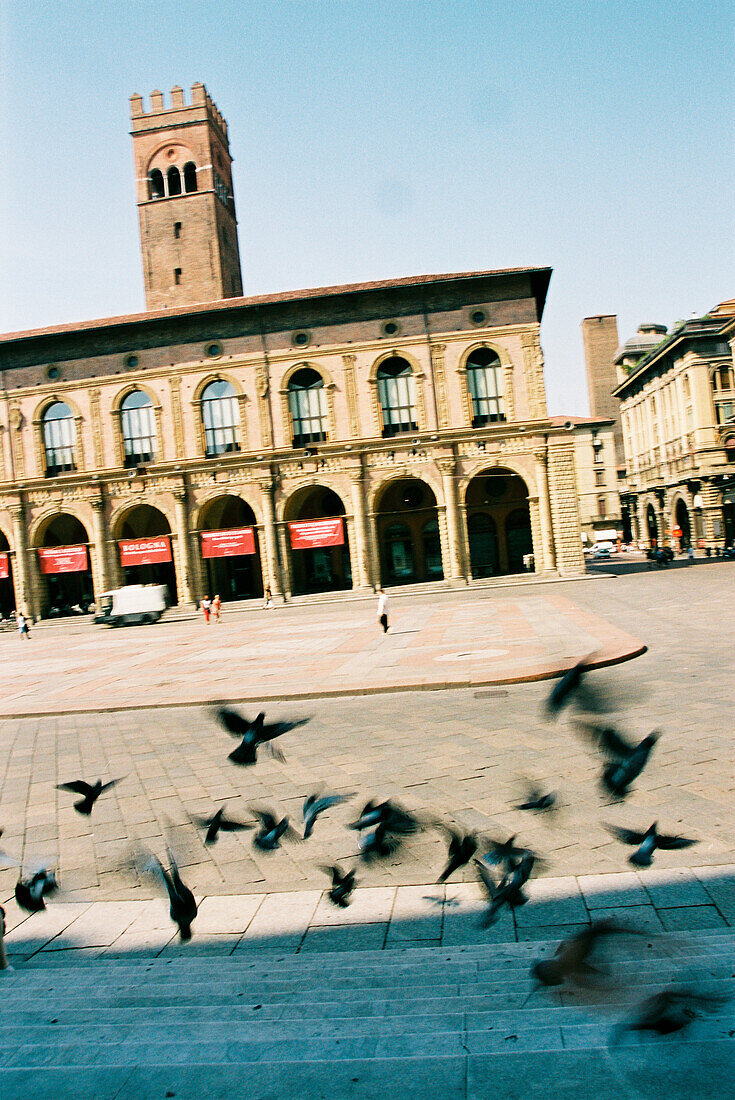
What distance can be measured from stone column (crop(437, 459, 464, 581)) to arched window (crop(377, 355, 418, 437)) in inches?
105

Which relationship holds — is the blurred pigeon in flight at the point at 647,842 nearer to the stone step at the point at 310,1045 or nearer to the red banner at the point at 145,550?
the stone step at the point at 310,1045

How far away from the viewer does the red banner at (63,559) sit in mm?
39438

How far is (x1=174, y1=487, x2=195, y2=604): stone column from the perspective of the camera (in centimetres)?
3844

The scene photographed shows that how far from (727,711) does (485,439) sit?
3055 centimetres

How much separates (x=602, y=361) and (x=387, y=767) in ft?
313

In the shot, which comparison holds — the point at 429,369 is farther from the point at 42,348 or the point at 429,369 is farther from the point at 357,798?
the point at 357,798

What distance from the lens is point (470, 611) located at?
24.0m

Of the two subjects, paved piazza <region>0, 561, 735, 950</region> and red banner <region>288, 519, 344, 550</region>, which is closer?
paved piazza <region>0, 561, 735, 950</region>

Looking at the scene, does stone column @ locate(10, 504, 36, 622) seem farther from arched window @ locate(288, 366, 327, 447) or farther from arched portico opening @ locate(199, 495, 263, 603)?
arched window @ locate(288, 366, 327, 447)

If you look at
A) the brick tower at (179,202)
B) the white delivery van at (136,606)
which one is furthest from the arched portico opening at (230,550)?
the brick tower at (179,202)

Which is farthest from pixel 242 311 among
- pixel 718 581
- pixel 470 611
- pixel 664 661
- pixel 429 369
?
pixel 664 661

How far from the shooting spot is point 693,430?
5334cm

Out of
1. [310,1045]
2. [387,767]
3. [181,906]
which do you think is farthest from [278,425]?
[310,1045]

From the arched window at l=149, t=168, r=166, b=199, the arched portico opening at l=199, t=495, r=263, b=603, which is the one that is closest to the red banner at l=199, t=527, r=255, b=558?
the arched portico opening at l=199, t=495, r=263, b=603
